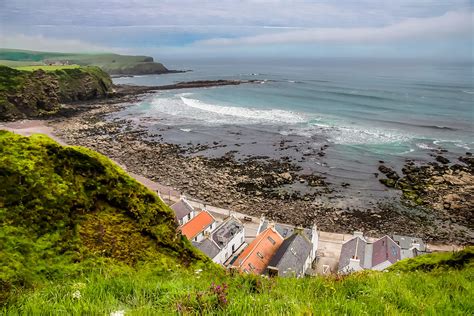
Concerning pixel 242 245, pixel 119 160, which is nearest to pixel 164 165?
pixel 119 160

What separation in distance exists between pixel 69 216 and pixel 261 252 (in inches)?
896

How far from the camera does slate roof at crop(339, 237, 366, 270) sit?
85.8ft

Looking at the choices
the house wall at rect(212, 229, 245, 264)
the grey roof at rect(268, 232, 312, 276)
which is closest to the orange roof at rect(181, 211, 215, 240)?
the house wall at rect(212, 229, 245, 264)

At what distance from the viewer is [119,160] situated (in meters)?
51.4

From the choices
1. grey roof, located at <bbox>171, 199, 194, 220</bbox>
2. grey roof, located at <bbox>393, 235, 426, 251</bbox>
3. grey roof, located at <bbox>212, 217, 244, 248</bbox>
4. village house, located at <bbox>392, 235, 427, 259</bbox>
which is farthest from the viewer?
grey roof, located at <bbox>171, 199, 194, 220</bbox>

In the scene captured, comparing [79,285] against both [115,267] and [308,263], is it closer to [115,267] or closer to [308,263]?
[115,267]

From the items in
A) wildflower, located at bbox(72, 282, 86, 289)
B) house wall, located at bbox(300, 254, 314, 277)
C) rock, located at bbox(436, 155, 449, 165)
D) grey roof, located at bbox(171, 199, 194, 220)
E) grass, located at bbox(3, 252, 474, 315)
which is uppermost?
wildflower, located at bbox(72, 282, 86, 289)

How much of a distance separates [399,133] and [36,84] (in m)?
92.0

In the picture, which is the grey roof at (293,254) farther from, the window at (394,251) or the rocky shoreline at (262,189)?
the rocky shoreline at (262,189)

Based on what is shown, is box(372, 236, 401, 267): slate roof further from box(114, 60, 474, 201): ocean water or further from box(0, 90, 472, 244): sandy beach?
box(114, 60, 474, 201): ocean water

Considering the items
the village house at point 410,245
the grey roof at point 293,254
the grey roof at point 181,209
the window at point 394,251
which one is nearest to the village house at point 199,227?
the grey roof at point 181,209

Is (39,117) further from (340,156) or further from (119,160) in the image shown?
(340,156)

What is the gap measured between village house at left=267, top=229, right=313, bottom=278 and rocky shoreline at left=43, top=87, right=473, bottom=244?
7.60 metres

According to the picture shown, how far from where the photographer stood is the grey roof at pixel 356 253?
85.9ft
